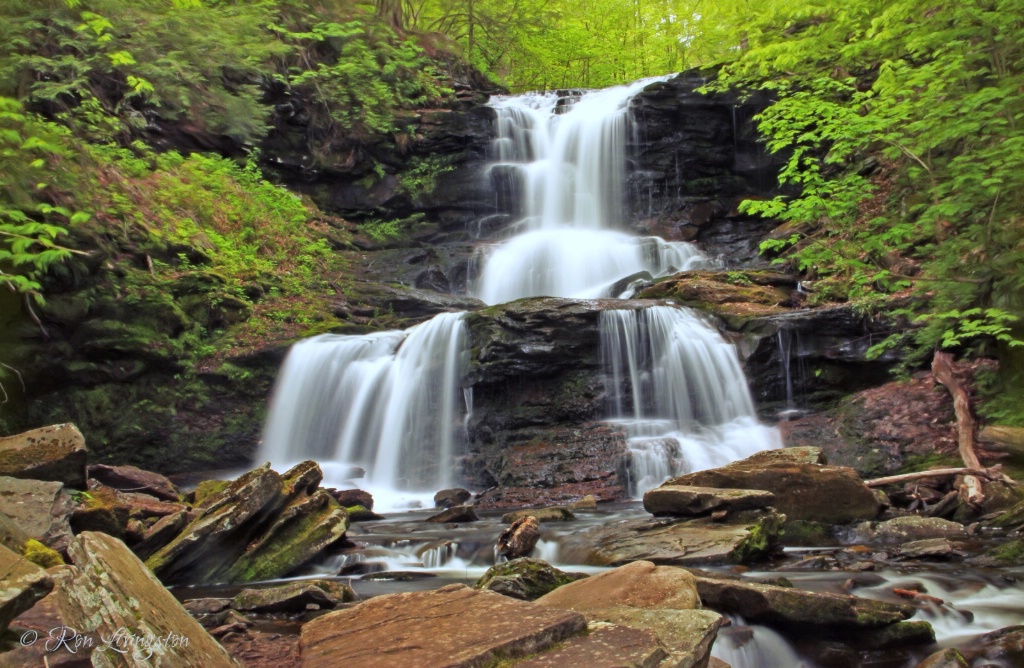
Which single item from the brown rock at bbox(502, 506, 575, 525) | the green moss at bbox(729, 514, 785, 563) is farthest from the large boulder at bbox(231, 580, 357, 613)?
the green moss at bbox(729, 514, 785, 563)

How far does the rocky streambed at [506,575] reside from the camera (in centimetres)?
303

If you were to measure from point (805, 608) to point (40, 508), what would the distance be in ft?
18.1

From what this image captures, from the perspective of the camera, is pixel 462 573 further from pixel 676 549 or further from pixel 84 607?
pixel 84 607

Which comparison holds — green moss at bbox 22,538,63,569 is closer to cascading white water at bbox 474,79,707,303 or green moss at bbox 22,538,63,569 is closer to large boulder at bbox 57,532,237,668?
large boulder at bbox 57,532,237,668

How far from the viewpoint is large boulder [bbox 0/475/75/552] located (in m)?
5.09

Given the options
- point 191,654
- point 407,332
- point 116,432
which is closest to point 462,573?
point 191,654

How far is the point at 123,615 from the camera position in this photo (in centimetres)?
274

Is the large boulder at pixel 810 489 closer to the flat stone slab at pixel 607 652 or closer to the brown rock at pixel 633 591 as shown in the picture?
the brown rock at pixel 633 591

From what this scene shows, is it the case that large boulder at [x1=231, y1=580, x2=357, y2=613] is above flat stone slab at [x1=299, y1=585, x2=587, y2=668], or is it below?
below

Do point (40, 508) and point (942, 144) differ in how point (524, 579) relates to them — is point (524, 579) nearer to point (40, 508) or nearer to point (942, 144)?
point (40, 508)

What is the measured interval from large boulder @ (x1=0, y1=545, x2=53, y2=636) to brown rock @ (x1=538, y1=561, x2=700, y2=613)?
2.50 metres

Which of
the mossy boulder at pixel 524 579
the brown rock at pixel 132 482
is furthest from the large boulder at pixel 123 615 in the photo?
the brown rock at pixel 132 482

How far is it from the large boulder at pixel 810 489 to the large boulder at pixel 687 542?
0.71m

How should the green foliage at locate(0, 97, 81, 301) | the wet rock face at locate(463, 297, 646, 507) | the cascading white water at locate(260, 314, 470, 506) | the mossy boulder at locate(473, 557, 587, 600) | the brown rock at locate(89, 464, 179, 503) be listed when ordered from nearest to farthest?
the mossy boulder at locate(473, 557, 587, 600)
the green foliage at locate(0, 97, 81, 301)
the brown rock at locate(89, 464, 179, 503)
the wet rock face at locate(463, 297, 646, 507)
the cascading white water at locate(260, 314, 470, 506)
